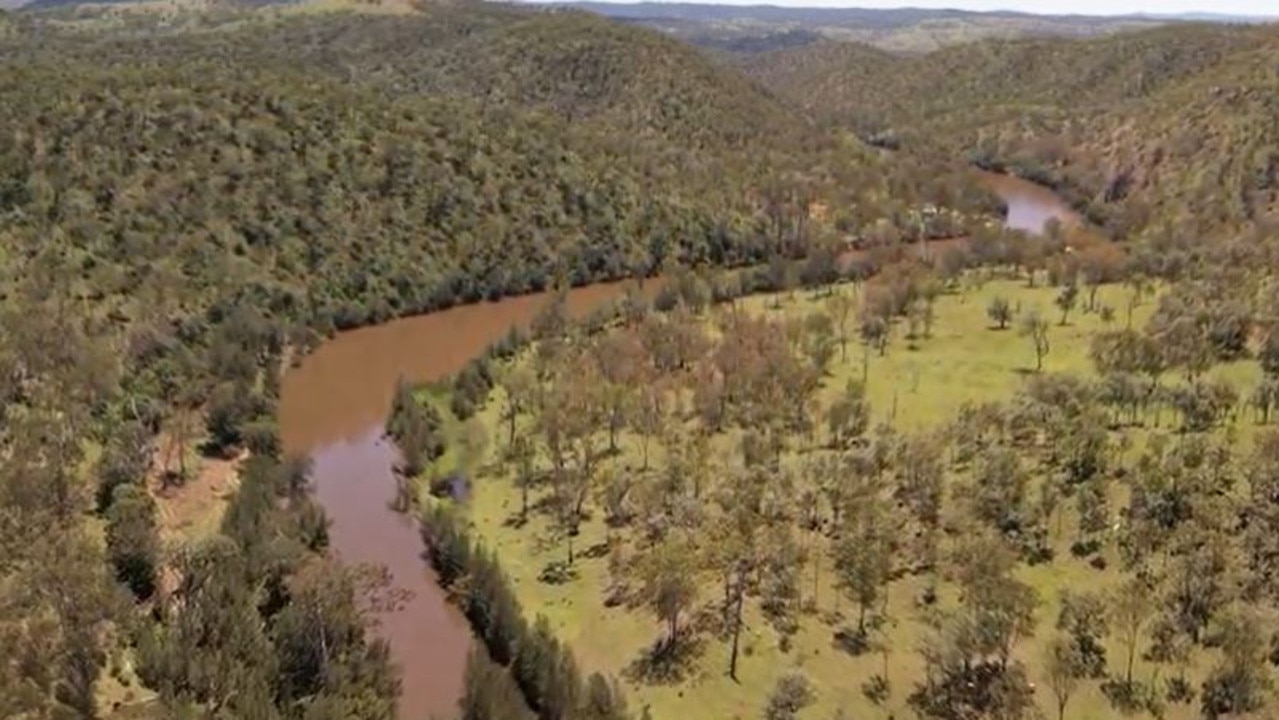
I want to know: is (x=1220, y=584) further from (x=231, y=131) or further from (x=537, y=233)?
(x=231, y=131)

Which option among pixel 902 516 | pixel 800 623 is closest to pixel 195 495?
pixel 800 623

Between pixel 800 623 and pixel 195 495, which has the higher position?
pixel 800 623

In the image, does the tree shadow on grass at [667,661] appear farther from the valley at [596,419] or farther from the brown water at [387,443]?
the brown water at [387,443]

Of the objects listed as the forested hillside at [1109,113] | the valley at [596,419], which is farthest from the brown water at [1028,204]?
the valley at [596,419]

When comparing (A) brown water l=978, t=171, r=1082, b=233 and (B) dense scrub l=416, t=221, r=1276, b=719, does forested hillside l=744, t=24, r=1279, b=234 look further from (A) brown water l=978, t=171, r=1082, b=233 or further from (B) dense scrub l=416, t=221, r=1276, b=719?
(B) dense scrub l=416, t=221, r=1276, b=719

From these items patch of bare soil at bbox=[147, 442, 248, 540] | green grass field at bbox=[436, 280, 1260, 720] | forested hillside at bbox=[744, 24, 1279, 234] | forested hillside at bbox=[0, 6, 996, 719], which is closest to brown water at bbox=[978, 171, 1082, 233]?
forested hillside at bbox=[744, 24, 1279, 234]

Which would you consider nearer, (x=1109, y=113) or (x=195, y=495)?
(x=195, y=495)

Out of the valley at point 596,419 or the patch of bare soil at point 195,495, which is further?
the patch of bare soil at point 195,495

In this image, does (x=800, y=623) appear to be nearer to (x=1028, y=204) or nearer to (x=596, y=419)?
(x=596, y=419)
